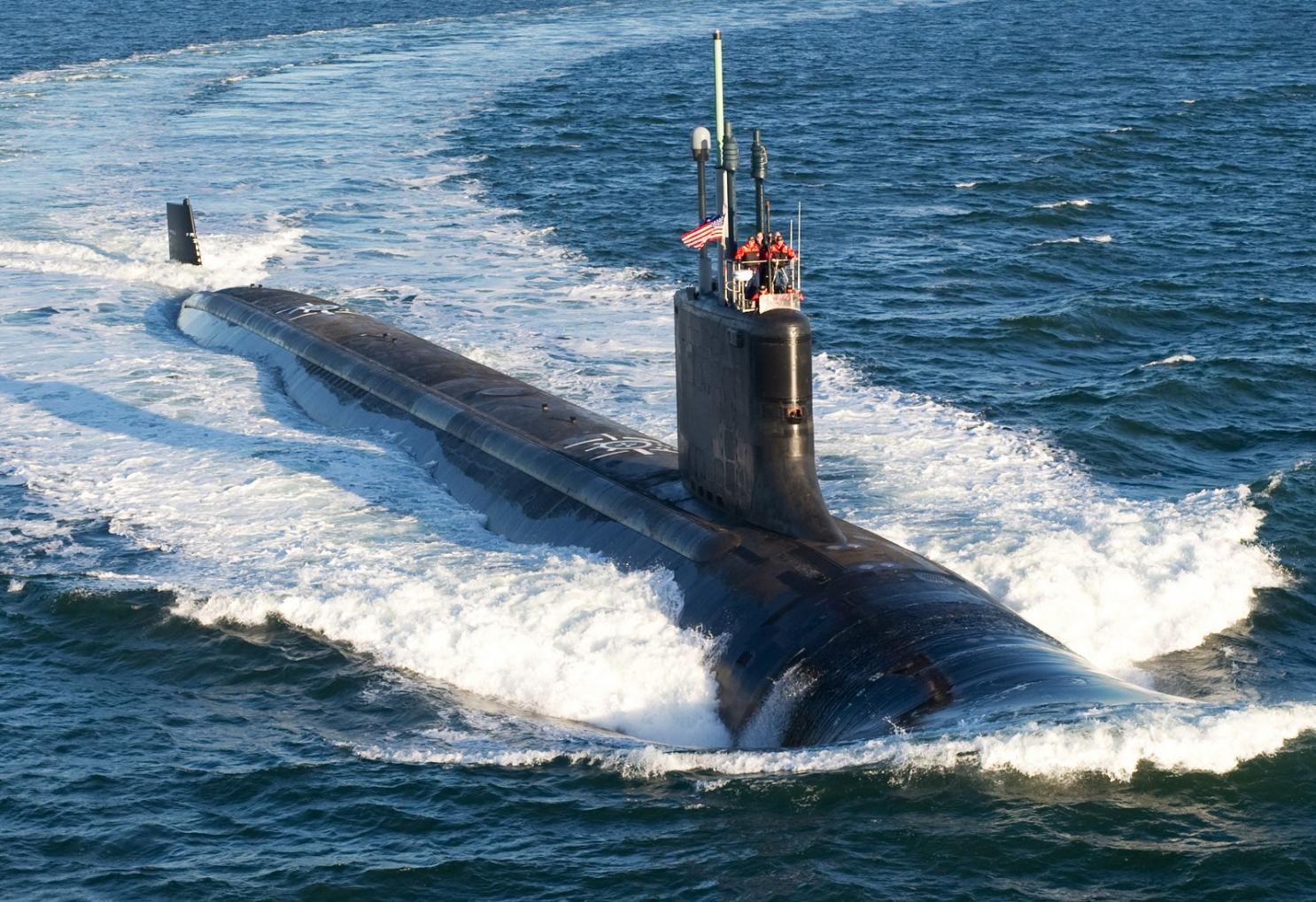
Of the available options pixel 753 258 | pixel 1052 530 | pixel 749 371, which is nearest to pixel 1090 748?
pixel 749 371

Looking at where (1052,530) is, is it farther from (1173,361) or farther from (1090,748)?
(1173,361)

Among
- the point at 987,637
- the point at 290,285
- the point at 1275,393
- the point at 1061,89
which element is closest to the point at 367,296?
the point at 290,285

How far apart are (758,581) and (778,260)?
4026 mm

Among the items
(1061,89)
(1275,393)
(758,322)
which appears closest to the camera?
(758,322)

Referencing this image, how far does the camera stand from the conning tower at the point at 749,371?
811 inches

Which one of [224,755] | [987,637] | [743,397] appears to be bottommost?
[224,755]

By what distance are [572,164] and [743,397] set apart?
1508 inches

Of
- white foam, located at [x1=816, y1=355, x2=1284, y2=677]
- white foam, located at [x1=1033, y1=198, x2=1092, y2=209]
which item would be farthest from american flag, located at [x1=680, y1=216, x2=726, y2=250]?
white foam, located at [x1=1033, y1=198, x2=1092, y2=209]

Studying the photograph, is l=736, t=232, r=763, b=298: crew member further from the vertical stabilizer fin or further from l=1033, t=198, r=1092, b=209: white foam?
l=1033, t=198, r=1092, b=209: white foam

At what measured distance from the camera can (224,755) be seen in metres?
19.4

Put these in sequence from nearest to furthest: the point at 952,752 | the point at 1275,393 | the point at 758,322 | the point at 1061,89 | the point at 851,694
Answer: the point at 952,752 → the point at 851,694 → the point at 758,322 → the point at 1275,393 → the point at 1061,89

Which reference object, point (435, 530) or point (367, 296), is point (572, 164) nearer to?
point (367, 296)

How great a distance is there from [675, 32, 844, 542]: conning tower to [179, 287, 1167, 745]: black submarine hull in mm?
544

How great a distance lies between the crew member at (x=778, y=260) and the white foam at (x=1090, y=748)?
635 cm
